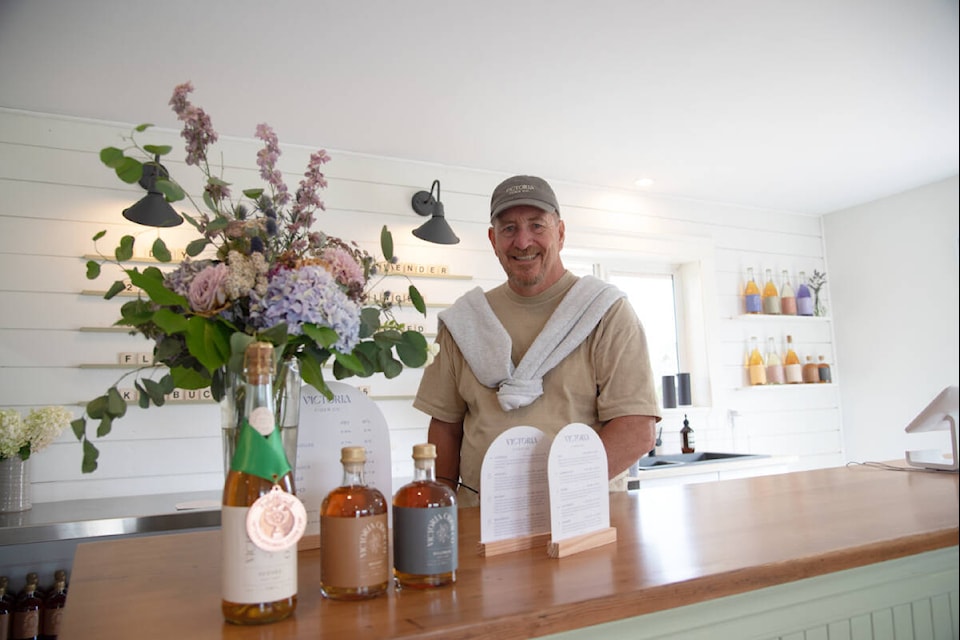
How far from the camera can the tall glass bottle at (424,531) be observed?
839 millimetres

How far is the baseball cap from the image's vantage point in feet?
5.43

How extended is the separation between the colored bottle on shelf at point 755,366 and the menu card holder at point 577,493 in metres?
3.82

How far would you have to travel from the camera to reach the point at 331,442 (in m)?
1.03

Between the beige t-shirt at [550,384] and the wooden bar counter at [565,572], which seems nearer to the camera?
the wooden bar counter at [565,572]

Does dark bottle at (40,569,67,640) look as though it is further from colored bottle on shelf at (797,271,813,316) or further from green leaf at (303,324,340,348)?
colored bottle on shelf at (797,271,813,316)

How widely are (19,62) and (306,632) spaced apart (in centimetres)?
275

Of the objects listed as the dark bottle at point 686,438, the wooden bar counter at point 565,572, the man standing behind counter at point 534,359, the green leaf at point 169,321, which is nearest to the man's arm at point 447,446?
the man standing behind counter at point 534,359

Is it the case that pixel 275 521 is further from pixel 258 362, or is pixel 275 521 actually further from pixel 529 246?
pixel 529 246

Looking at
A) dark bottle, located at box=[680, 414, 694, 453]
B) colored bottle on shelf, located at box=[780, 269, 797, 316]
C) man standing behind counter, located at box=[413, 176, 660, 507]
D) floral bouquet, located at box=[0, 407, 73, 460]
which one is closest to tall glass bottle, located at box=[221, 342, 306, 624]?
man standing behind counter, located at box=[413, 176, 660, 507]

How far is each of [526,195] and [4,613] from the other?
247 cm

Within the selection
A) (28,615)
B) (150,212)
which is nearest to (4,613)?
(28,615)

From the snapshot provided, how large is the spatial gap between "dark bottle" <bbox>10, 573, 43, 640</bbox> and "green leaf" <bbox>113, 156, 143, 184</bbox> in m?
2.40

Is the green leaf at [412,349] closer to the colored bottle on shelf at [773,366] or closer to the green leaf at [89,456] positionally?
the green leaf at [89,456]

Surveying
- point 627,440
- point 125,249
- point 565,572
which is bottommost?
point 565,572
